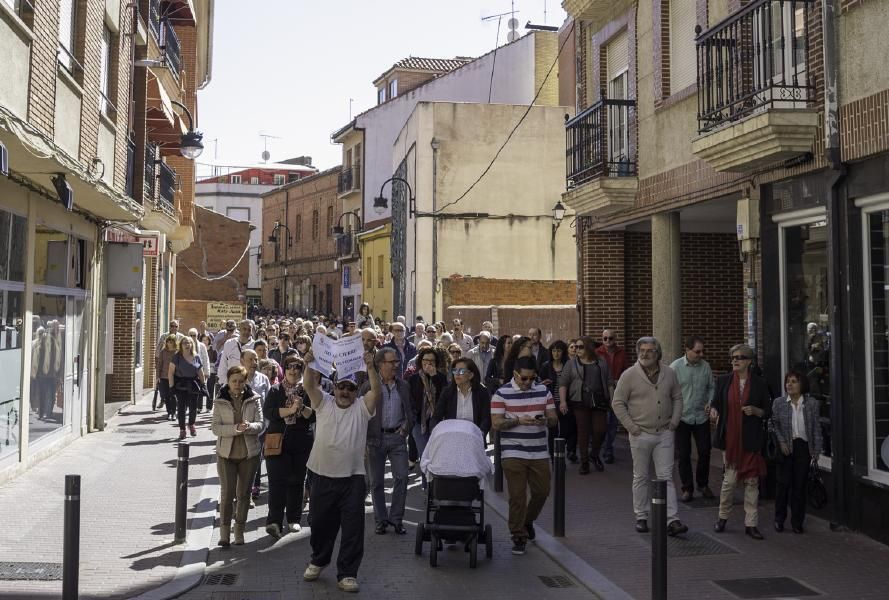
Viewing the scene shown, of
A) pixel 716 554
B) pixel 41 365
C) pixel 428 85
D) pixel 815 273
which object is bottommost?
pixel 716 554

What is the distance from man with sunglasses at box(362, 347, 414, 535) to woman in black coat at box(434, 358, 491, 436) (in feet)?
1.53

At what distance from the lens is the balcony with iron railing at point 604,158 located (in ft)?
47.5

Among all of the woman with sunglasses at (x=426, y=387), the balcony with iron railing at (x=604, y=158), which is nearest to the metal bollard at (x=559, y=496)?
the woman with sunglasses at (x=426, y=387)

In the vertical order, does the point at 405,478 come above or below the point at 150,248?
below

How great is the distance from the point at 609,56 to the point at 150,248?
925cm

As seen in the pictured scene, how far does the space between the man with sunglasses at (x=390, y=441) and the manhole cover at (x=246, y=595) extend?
2.19 m

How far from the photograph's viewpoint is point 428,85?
40.3 m

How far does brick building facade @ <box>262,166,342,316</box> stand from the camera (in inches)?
2186

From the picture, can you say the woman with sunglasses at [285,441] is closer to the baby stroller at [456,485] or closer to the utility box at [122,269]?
the baby stroller at [456,485]

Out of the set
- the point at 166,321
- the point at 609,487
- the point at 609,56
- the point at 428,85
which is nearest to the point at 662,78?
the point at 609,56

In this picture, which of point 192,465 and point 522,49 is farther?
point 522,49

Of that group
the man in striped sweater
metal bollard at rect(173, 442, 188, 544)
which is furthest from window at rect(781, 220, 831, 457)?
metal bollard at rect(173, 442, 188, 544)

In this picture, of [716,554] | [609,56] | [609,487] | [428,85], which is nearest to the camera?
[716,554]

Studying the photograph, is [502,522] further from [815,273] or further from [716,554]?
[815,273]
